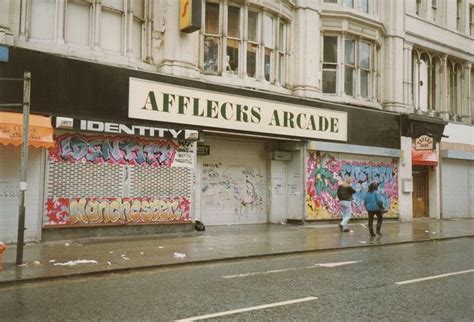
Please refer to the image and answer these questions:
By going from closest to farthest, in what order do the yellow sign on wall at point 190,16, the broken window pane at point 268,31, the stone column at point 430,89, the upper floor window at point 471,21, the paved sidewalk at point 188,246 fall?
the paved sidewalk at point 188,246 < the yellow sign on wall at point 190,16 < the broken window pane at point 268,31 < the stone column at point 430,89 < the upper floor window at point 471,21

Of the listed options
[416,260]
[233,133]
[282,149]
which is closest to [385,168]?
[282,149]

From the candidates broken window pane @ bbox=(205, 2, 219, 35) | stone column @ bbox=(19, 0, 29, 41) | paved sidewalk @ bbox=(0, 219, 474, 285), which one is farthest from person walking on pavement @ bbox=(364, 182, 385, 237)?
stone column @ bbox=(19, 0, 29, 41)

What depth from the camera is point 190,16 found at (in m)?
16.1

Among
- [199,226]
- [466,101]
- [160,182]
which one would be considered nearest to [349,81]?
[466,101]

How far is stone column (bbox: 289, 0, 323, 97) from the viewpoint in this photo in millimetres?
20391

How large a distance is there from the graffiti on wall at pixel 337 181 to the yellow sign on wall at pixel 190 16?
23.4 ft

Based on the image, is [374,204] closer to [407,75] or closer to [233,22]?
[233,22]

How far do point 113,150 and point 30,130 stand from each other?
9.09 ft

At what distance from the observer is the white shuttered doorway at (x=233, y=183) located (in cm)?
1862

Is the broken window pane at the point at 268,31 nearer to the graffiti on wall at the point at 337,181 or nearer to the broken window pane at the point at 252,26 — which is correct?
the broken window pane at the point at 252,26

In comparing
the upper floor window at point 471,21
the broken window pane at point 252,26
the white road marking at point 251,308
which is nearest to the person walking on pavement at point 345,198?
the broken window pane at point 252,26

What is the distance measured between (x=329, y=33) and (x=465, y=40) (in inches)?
399

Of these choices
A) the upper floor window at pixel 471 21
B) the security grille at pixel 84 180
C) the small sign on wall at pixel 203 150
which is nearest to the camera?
the security grille at pixel 84 180

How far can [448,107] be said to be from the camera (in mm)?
26656
